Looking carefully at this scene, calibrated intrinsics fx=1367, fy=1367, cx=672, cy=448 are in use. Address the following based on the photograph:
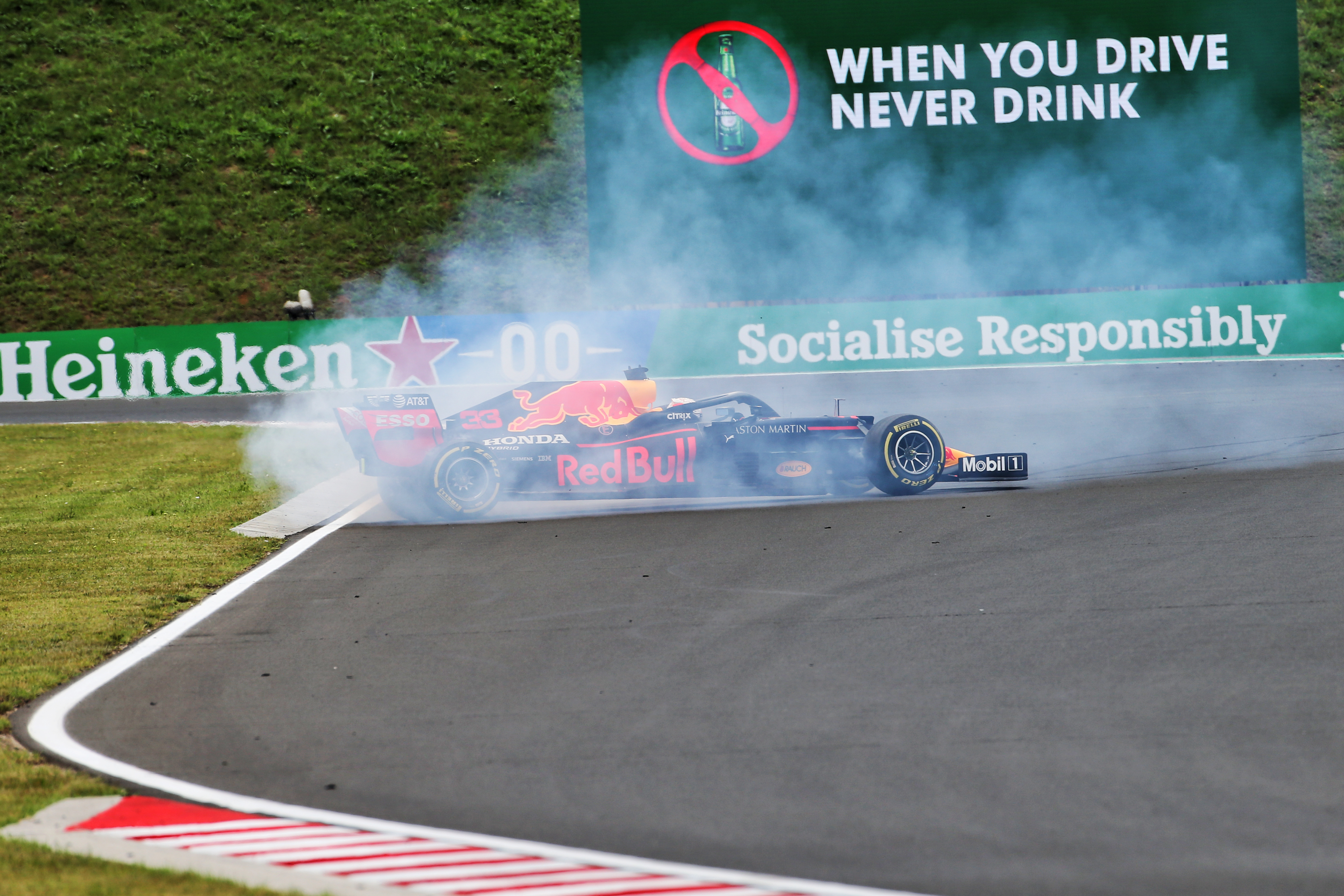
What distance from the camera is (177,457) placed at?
1633cm

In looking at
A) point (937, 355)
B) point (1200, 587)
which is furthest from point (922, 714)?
point (937, 355)

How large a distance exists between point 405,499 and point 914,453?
425 cm

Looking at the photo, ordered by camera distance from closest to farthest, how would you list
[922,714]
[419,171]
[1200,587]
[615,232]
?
[922,714] → [1200,587] → [615,232] → [419,171]

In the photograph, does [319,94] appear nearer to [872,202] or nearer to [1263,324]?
[872,202]

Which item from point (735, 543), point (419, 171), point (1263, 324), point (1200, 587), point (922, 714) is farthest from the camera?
point (419, 171)

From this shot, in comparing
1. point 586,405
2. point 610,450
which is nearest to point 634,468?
point 610,450

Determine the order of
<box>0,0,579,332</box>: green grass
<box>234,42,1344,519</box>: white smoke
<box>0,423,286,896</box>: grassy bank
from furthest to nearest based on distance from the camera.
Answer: <box>0,0,579,332</box>: green grass < <box>234,42,1344,519</box>: white smoke < <box>0,423,286,896</box>: grassy bank

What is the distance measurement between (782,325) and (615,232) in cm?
459

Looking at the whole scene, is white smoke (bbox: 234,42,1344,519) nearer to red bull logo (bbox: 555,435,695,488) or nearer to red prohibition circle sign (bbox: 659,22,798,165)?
red prohibition circle sign (bbox: 659,22,798,165)

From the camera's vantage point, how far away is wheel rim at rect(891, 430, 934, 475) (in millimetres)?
11211

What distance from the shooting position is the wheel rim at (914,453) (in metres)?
11.2

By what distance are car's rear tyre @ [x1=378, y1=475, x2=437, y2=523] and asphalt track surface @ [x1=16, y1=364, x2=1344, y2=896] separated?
2.78 feet

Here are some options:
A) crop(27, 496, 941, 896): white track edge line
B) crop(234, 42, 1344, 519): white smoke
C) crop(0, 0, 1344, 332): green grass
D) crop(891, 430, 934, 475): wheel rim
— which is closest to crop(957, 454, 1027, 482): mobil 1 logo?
crop(891, 430, 934, 475): wheel rim

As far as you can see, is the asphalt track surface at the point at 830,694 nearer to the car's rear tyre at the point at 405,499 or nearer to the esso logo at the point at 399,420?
the car's rear tyre at the point at 405,499
